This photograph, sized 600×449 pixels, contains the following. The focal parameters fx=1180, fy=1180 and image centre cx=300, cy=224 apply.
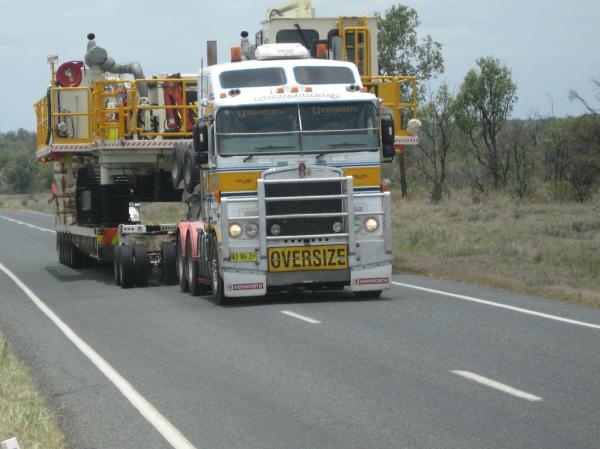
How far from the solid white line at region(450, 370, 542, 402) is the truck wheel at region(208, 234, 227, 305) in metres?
7.09

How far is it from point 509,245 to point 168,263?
882 centimetres

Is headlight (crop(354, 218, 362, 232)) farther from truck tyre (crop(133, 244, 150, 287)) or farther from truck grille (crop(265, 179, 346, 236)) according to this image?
truck tyre (crop(133, 244, 150, 287))

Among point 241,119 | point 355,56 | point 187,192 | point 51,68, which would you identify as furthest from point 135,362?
point 51,68

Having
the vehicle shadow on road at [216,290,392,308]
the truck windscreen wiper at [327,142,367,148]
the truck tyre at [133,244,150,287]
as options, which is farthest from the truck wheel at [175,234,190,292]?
the truck windscreen wiper at [327,142,367,148]

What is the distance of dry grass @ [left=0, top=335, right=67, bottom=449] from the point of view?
8296mm

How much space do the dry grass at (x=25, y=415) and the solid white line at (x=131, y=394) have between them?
0.71m

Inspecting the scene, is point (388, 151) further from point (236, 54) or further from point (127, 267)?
point (127, 267)

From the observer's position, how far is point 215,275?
17656 millimetres

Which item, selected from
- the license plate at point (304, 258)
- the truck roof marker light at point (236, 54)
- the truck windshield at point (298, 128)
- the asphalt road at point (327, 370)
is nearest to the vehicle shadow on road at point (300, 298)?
the asphalt road at point (327, 370)

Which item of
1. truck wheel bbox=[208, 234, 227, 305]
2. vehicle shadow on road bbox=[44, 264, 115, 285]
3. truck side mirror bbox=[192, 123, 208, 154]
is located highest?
truck side mirror bbox=[192, 123, 208, 154]

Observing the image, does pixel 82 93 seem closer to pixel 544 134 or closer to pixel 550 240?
pixel 550 240

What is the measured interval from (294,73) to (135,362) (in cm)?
708

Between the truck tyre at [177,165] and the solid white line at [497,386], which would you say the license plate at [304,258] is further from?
the solid white line at [497,386]

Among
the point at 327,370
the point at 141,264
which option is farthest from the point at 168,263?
the point at 327,370
